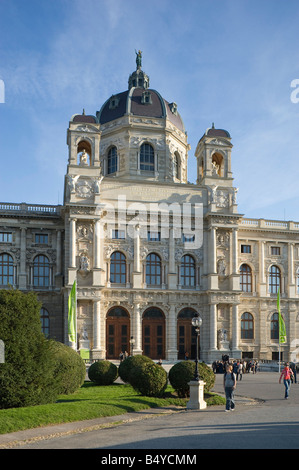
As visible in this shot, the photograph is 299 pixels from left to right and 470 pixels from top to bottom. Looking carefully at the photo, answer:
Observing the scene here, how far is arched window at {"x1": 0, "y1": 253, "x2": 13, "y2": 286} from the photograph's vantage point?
53.6 meters

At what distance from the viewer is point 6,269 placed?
53.7 metres

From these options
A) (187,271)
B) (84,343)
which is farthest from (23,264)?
(187,271)

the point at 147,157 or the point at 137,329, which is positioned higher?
the point at 147,157

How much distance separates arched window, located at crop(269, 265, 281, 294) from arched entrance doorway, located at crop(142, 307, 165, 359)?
13547 mm

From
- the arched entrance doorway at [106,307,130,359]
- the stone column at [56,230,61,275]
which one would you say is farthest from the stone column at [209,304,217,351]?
the stone column at [56,230,61,275]

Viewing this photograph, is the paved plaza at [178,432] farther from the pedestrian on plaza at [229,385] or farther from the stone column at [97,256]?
→ the stone column at [97,256]

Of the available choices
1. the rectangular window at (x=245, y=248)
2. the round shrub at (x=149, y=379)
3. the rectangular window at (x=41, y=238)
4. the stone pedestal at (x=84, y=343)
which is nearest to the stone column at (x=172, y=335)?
the stone pedestal at (x=84, y=343)

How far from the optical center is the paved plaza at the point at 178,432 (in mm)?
15203

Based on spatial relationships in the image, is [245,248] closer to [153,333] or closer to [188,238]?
[188,238]

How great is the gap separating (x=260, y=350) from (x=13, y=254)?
26688 millimetres

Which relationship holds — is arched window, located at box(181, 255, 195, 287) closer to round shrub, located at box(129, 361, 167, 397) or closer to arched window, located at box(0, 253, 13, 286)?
arched window, located at box(0, 253, 13, 286)

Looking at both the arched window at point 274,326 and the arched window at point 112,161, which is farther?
the arched window at point 112,161

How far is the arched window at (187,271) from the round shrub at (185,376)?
95.7ft

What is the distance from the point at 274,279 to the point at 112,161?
859 inches
